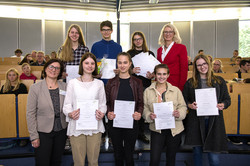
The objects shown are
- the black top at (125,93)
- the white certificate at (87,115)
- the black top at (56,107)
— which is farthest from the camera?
the black top at (125,93)

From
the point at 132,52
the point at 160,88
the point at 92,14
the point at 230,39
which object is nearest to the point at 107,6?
the point at 92,14

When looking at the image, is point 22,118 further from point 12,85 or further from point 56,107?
point 56,107

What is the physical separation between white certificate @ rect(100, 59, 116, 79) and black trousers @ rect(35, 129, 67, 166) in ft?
2.93

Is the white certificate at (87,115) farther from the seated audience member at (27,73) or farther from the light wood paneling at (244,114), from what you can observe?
the seated audience member at (27,73)

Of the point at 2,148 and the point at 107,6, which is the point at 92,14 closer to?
the point at 107,6

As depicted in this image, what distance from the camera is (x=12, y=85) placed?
411 centimetres

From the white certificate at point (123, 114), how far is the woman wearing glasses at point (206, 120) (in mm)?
744

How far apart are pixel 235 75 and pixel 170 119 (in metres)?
4.16

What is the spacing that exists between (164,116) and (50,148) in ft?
4.31

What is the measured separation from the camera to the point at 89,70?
7.35 feet

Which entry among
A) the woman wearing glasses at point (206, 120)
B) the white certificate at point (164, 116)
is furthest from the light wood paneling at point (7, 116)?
the woman wearing glasses at point (206, 120)

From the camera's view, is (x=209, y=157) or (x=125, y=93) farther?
(x=209, y=157)

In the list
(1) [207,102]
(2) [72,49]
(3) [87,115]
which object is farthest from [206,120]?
(2) [72,49]

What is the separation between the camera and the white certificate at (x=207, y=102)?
2.37 meters
